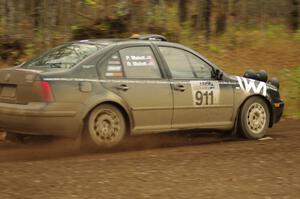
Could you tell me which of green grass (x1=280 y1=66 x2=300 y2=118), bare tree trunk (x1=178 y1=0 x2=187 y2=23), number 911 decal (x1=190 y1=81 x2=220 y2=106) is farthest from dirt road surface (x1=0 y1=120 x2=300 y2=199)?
bare tree trunk (x1=178 y1=0 x2=187 y2=23)

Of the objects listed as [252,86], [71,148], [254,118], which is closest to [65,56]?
[71,148]

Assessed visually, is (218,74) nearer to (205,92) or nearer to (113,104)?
(205,92)

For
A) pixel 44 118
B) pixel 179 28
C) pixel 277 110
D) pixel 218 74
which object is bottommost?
pixel 277 110

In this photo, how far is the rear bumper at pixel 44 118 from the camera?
7.67 meters

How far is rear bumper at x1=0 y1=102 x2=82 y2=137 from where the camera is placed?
25.2 feet

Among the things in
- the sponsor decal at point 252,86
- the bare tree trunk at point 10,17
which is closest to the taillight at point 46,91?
the sponsor decal at point 252,86

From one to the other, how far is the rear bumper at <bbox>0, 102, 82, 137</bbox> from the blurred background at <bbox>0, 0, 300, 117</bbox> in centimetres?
586

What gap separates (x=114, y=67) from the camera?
27.4 ft

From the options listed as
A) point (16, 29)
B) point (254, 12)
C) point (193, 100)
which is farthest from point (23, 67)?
point (254, 12)

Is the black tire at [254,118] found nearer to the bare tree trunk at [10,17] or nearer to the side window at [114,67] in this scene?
the side window at [114,67]

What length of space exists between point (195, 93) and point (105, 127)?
1.56 meters

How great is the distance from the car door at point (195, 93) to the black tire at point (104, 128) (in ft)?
3.00

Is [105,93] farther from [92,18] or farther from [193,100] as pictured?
[92,18]

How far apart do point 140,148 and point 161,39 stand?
68.7 inches
